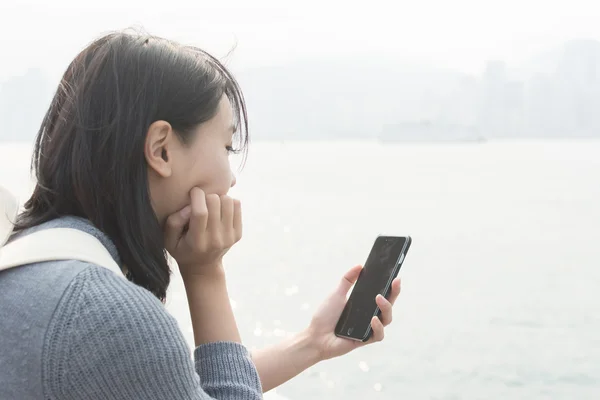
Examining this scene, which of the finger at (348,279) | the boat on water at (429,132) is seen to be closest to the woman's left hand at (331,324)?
the finger at (348,279)

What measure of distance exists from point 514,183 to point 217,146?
1000 inches

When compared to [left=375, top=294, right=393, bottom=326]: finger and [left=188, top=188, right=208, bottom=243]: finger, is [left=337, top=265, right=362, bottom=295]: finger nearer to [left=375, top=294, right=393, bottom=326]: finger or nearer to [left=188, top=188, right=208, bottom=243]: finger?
[left=375, top=294, right=393, bottom=326]: finger

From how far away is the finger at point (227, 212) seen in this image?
0.77 metres

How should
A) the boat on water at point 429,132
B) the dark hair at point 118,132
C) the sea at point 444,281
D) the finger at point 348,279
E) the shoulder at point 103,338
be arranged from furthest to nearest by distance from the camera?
1. the boat on water at point 429,132
2. the sea at point 444,281
3. the finger at point 348,279
4. the dark hair at point 118,132
5. the shoulder at point 103,338

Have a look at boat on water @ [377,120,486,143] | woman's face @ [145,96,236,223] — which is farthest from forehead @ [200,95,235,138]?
boat on water @ [377,120,486,143]

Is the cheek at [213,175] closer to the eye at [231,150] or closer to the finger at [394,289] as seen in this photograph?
the eye at [231,150]

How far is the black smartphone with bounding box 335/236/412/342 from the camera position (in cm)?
95

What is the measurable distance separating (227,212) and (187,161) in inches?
3.1

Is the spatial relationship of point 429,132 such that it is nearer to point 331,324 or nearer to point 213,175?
point 331,324

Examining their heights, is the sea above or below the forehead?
below

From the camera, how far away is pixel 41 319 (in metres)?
0.54

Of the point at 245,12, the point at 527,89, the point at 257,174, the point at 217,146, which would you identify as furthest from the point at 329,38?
the point at 217,146

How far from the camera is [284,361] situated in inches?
39.6

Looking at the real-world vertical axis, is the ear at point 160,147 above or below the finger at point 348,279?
above
